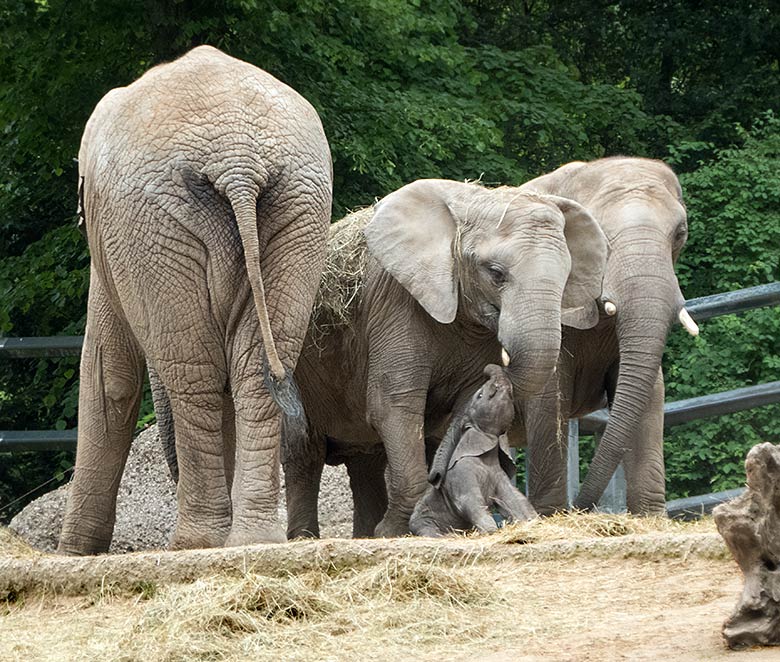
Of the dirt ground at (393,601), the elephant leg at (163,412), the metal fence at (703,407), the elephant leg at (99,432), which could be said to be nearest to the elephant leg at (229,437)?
the elephant leg at (163,412)

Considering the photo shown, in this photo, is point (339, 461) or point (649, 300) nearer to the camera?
point (649, 300)

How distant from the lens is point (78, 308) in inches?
593

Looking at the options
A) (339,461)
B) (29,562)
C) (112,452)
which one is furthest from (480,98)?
(29,562)

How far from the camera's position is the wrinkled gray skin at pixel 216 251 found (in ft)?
25.3

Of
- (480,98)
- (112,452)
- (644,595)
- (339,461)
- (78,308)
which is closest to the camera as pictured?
(644,595)

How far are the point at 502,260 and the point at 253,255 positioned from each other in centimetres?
135

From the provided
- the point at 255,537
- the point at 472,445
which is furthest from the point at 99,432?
the point at 472,445

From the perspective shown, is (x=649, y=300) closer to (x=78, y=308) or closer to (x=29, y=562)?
(x=29, y=562)

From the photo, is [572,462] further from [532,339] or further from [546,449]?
[532,339]

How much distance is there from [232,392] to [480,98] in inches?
348

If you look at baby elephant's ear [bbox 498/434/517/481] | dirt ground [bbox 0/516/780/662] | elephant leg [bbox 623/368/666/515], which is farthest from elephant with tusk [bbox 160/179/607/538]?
dirt ground [bbox 0/516/780/662]

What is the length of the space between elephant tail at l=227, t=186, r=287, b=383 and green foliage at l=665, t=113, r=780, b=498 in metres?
5.66

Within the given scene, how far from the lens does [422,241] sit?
8797 mm

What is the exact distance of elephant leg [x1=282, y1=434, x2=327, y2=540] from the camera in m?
9.64
